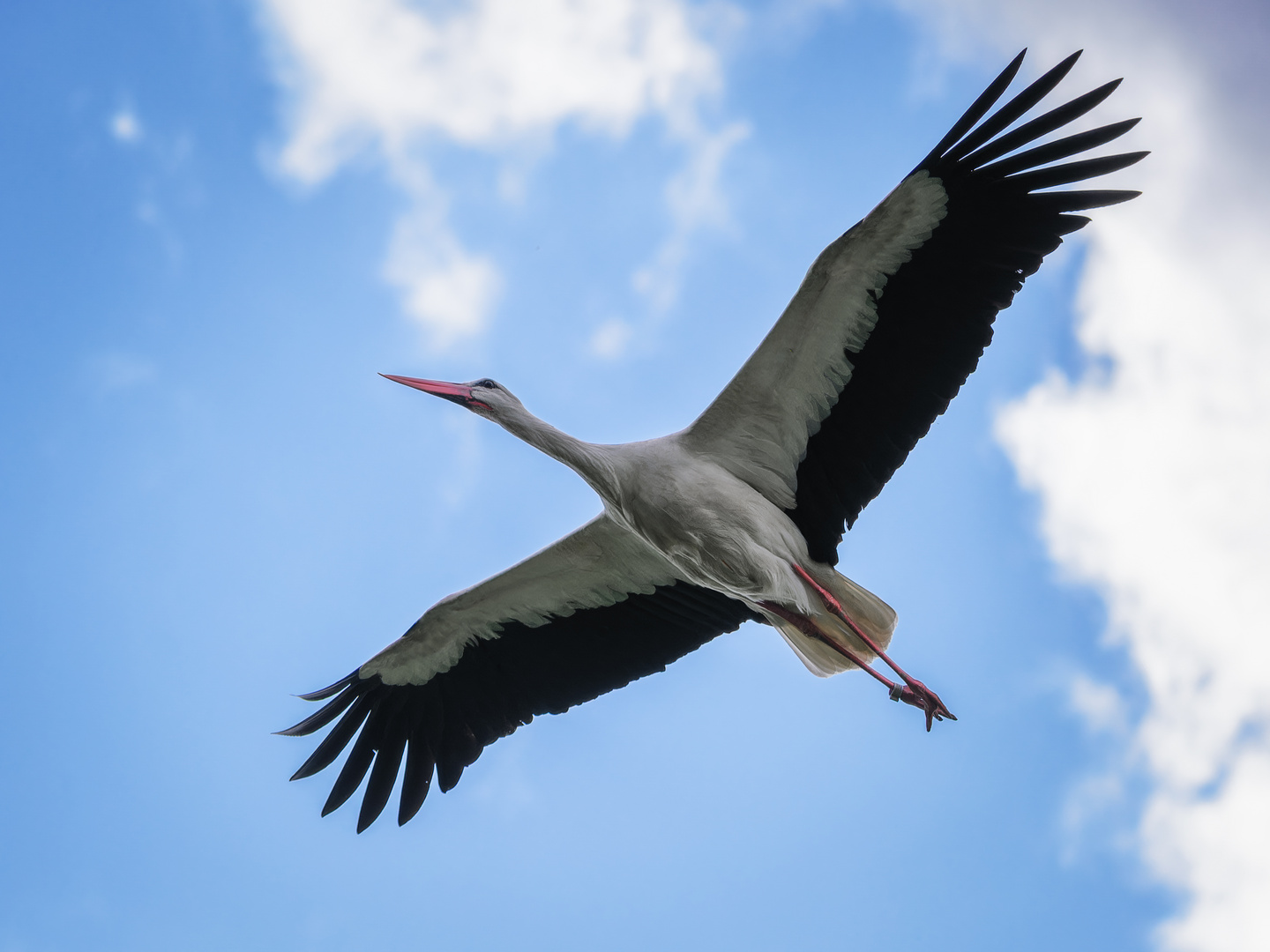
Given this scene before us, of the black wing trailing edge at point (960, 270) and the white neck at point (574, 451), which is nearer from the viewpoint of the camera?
the black wing trailing edge at point (960, 270)

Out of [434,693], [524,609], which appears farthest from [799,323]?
[434,693]

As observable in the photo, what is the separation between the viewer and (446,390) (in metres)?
6.88

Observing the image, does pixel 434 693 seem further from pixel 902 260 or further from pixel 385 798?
pixel 902 260

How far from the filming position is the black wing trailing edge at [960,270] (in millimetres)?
5828

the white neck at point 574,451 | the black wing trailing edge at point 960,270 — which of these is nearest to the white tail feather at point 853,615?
the black wing trailing edge at point 960,270

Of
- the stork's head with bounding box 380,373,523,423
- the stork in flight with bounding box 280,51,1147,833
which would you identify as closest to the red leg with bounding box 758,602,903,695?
the stork in flight with bounding box 280,51,1147,833

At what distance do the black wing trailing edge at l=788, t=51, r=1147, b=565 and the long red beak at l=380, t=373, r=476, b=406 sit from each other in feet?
6.65

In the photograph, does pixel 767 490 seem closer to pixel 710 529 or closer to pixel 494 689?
pixel 710 529

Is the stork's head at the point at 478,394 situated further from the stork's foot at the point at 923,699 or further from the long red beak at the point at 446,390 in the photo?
the stork's foot at the point at 923,699

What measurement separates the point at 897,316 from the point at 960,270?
40cm

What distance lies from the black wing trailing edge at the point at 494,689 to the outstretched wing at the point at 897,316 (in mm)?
1112

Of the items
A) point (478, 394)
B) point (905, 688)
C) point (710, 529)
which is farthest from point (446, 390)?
point (905, 688)

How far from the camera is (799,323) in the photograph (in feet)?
20.7

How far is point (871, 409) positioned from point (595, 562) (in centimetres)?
197
